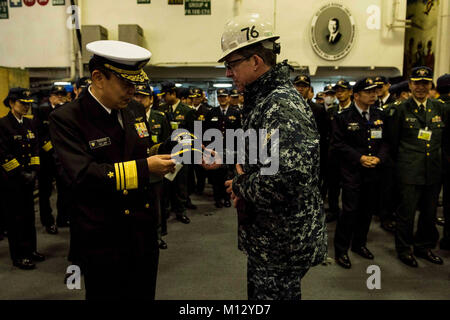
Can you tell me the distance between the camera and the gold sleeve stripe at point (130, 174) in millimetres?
1535

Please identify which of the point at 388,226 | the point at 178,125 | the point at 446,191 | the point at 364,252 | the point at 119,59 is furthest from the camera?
the point at 178,125

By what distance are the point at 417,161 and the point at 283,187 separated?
264 cm

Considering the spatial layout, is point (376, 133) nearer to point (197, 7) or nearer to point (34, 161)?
point (34, 161)

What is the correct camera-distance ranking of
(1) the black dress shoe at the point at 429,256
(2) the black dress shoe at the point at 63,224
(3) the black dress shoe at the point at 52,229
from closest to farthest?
1. (1) the black dress shoe at the point at 429,256
2. (3) the black dress shoe at the point at 52,229
3. (2) the black dress shoe at the point at 63,224

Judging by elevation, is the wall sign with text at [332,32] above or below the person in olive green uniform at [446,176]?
above

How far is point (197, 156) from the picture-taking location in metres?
1.80

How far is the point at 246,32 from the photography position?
152cm

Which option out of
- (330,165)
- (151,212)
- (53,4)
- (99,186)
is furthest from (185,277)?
(53,4)

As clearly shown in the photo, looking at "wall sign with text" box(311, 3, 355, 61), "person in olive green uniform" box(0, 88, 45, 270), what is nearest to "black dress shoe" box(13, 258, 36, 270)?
"person in olive green uniform" box(0, 88, 45, 270)

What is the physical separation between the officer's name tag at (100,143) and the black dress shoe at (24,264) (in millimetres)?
2654

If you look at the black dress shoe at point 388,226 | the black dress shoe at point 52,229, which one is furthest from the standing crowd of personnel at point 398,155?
the black dress shoe at point 52,229

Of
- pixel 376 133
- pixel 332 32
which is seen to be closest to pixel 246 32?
pixel 376 133

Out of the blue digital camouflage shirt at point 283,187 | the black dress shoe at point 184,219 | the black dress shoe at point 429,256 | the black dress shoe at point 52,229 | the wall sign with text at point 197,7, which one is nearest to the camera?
the blue digital camouflage shirt at point 283,187

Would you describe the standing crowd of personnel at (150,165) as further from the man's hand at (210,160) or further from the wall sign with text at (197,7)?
the wall sign with text at (197,7)
